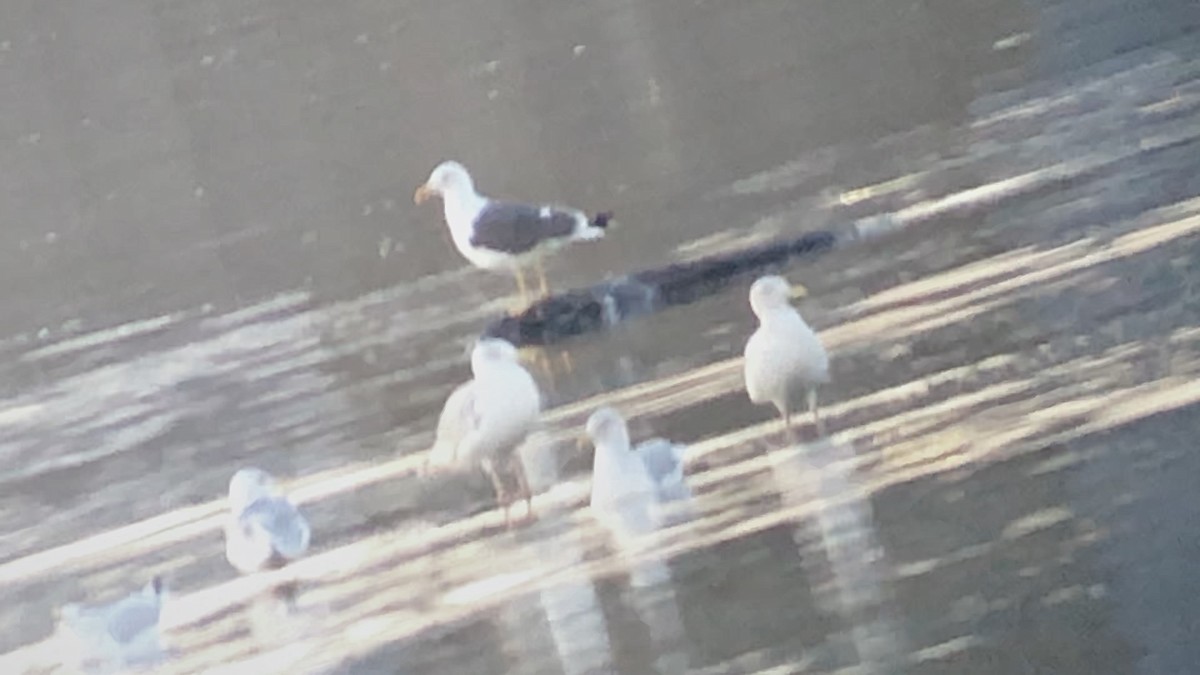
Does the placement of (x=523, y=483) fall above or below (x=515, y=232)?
below

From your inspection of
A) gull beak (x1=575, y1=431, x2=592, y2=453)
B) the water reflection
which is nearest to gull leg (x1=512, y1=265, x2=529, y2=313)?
gull beak (x1=575, y1=431, x2=592, y2=453)

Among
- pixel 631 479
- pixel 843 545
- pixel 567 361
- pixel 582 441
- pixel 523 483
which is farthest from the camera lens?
pixel 567 361

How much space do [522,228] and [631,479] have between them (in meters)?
1.00

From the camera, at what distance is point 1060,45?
478 centimetres

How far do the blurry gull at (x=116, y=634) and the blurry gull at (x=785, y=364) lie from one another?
84 cm

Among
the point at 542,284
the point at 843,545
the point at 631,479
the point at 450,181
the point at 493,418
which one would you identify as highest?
the point at 450,181

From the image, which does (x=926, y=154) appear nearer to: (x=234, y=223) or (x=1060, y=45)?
(x=1060, y=45)

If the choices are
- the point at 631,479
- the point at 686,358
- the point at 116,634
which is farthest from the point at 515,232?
the point at 116,634

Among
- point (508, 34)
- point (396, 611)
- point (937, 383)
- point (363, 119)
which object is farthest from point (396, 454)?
point (508, 34)

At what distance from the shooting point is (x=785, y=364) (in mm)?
2678

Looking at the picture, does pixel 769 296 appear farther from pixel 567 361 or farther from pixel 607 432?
pixel 567 361

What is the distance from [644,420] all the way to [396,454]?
0.39 m

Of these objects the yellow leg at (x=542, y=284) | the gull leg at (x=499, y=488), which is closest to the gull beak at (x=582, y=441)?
the gull leg at (x=499, y=488)

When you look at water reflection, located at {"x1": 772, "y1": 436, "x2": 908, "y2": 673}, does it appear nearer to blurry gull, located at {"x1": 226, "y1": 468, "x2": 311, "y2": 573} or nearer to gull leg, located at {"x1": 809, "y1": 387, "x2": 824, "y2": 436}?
gull leg, located at {"x1": 809, "y1": 387, "x2": 824, "y2": 436}
